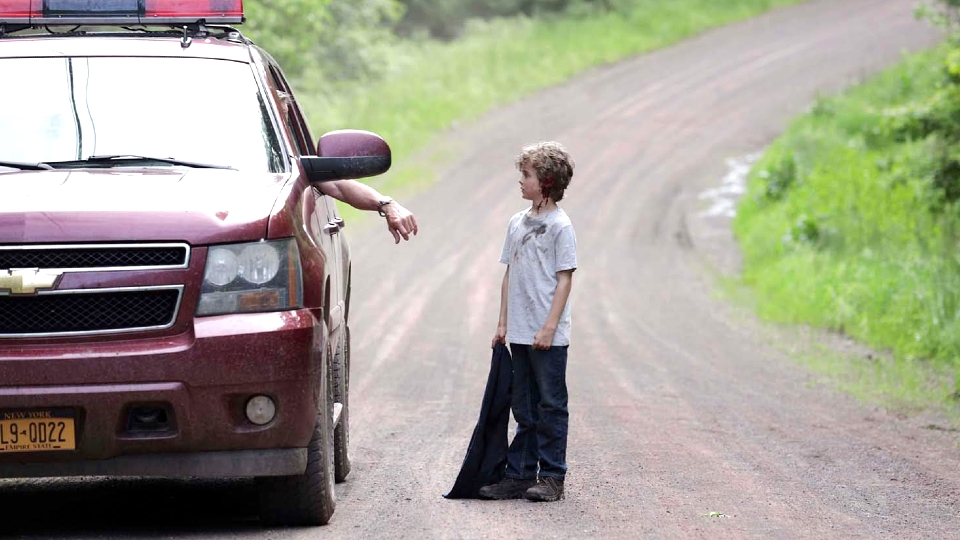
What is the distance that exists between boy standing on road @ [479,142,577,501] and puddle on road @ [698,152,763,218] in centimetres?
1741

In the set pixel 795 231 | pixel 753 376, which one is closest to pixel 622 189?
pixel 795 231

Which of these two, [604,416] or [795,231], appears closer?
[604,416]

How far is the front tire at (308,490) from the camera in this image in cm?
556

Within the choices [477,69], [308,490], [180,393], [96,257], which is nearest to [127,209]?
[96,257]

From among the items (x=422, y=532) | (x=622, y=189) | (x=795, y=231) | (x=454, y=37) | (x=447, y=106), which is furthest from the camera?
(x=454, y=37)

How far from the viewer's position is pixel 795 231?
1975cm

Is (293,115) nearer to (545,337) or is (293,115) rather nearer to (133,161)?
(133,161)

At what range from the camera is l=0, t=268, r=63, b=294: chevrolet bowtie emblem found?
4.95 meters

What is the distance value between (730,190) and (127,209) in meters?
21.0

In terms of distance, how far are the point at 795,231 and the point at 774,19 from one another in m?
20.0

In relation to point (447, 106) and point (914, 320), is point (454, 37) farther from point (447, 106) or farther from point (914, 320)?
point (914, 320)

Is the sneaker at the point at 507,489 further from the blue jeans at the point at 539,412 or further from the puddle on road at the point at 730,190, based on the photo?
the puddle on road at the point at 730,190

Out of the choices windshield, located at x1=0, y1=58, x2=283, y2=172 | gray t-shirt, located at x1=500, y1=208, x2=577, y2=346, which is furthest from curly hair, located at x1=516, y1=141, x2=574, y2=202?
windshield, located at x1=0, y1=58, x2=283, y2=172

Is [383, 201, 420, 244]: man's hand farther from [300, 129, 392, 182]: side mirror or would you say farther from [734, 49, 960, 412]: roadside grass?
[734, 49, 960, 412]: roadside grass
